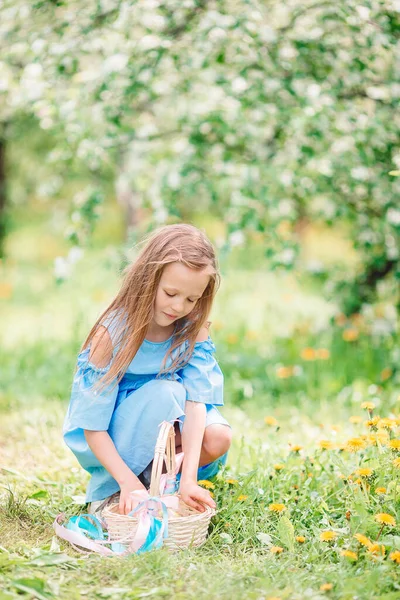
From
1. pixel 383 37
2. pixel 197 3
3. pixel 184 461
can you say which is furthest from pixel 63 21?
pixel 184 461

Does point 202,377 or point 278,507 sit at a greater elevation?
point 202,377

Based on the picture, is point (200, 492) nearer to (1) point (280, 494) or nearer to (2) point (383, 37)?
(1) point (280, 494)

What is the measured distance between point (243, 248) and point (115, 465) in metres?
1.92

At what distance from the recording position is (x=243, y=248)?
4.10 m

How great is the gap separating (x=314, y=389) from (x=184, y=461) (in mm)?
1741

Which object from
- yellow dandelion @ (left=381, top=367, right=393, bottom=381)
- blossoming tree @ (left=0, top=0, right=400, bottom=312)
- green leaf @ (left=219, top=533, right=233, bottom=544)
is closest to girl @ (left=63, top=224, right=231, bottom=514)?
green leaf @ (left=219, top=533, right=233, bottom=544)

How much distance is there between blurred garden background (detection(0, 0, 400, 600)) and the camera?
2.22m

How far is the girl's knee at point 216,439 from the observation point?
8.45ft

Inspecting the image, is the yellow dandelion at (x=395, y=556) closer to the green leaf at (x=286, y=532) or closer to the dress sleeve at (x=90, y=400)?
the green leaf at (x=286, y=532)

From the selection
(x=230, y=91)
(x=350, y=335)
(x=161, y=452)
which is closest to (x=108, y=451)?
(x=161, y=452)

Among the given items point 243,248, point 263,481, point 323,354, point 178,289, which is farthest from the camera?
point 323,354

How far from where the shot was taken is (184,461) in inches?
97.8

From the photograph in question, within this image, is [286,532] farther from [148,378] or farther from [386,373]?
[386,373]

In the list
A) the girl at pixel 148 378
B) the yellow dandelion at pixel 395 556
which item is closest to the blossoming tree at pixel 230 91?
the girl at pixel 148 378
